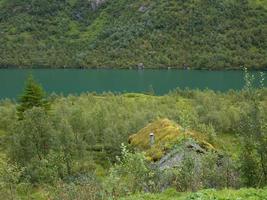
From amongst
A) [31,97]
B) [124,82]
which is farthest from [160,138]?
[124,82]

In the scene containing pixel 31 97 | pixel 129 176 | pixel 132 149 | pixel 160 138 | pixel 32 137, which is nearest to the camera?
pixel 129 176

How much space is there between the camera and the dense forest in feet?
83.5

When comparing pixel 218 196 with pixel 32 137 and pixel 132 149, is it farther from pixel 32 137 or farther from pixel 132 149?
pixel 32 137

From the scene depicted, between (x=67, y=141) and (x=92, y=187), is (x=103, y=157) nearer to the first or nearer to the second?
(x=67, y=141)

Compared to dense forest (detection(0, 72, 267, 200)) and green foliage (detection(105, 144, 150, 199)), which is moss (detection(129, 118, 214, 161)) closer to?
dense forest (detection(0, 72, 267, 200))

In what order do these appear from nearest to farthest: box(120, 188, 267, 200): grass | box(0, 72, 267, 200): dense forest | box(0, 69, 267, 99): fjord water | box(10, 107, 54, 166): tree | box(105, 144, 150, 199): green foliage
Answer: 1. box(120, 188, 267, 200): grass
2. box(105, 144, 150, 199): green foliage
3. box(0, 72, 267, 200): dense forest
4. box(10, 107, 54, 166): tree
5. box(0, 69, 267, 99): fjord water

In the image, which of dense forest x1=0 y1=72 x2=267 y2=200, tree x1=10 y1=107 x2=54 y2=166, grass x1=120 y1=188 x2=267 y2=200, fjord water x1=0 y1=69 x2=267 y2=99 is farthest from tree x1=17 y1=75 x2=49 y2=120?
fjord water x1=0 y1=69 x2=267 y2=99

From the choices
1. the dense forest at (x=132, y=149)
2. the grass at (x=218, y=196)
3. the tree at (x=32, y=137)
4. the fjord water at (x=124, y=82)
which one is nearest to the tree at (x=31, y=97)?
the dense forest at (x=132, y=149)

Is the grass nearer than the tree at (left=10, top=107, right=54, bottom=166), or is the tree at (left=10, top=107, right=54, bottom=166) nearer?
the grass

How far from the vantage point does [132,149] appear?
164 ft

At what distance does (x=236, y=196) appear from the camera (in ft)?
68.8

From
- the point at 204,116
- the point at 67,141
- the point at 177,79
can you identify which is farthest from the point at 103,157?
the point at 177,79

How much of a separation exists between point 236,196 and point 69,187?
8.19 metres

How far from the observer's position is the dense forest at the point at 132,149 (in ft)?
83.5
